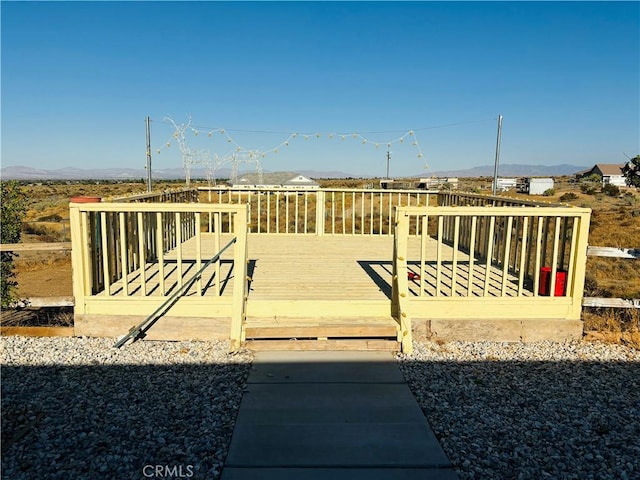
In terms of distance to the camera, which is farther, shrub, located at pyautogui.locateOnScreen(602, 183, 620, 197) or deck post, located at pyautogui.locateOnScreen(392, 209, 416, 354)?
shrub, located at pyautogui.locateOnScreen(602, 183, 620, 197)

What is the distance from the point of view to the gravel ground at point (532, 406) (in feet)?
8.55

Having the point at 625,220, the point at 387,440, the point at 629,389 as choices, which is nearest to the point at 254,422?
the point at 387,440

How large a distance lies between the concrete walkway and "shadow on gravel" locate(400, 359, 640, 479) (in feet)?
0.52

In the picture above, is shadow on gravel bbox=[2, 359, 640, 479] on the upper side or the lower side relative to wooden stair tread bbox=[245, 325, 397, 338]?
lower

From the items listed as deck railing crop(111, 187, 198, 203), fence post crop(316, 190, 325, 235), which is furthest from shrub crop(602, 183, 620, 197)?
deck railing crop(111, 187, 198, 203)

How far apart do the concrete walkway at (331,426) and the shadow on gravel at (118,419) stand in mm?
163

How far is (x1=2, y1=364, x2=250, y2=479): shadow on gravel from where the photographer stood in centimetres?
251

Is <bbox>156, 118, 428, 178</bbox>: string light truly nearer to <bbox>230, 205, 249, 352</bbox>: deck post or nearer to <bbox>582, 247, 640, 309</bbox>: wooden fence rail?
<bbox>230, 205, 249, 352</bbox>: deck post

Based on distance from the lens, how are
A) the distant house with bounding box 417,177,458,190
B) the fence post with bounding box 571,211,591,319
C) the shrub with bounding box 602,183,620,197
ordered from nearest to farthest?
1. the fence post with bounding box 571,211,591,319
2. the distant house with bounding box 417,177,458,190
3. the shrub with bounding box 602,183,620,197

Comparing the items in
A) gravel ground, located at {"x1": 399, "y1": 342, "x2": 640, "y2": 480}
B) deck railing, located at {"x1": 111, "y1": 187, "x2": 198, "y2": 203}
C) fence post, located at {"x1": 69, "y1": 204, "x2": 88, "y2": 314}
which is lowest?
gravel ground, located at {"x1": 399, "y1": 342, "x2": 640, "y2": 480}

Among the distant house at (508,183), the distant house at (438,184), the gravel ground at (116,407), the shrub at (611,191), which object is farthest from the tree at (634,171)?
the distant house at (508,183)

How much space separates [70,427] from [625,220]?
2057 cm

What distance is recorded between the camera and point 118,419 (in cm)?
300

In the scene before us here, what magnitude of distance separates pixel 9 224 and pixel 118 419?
12.0ft
